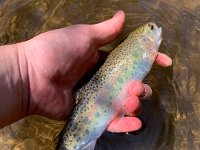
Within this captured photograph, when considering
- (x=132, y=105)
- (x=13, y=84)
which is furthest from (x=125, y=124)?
(x=13, y=84)

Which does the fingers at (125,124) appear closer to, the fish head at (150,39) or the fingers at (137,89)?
the fingers at (137,89)

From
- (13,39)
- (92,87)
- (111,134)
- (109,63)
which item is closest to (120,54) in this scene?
(109,63)

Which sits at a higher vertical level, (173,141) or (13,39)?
(13,39)

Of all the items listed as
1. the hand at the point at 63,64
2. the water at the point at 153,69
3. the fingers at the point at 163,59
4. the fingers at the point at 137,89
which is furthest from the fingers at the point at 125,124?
the fingers at the point at 163,59

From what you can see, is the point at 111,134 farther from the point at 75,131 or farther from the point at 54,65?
the point at 54,65

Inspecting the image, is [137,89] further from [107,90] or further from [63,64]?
[63,64]

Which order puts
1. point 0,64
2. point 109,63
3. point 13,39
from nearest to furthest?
point 0,64
point 109,63
point 13,39

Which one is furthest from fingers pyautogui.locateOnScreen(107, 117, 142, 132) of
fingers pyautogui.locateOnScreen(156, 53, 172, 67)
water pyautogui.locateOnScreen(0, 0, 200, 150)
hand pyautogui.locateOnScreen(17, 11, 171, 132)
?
fingers pyautogui.locateOnScreen(156, 53, 172, 67)
